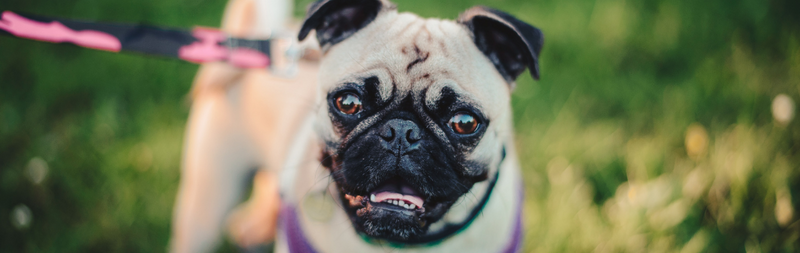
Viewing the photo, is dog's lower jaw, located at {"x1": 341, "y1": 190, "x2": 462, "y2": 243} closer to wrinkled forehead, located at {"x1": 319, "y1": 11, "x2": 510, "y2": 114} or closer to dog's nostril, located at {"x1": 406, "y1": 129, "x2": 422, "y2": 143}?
dog's nostril, located at {"x1": 406, "y1": 129, "x2": 422, "y2": 143}

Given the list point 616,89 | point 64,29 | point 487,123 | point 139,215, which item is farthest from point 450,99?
point 616,89

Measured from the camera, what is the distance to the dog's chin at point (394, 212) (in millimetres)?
1525

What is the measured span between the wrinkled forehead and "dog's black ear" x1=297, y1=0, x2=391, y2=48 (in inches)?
1.9

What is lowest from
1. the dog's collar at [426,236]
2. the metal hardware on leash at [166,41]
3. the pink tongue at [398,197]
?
the dog's collar at [426,236]

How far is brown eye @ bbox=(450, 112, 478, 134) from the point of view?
154 cm

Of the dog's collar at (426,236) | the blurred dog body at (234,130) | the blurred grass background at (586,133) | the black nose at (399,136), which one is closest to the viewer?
the black nose at (399,136)

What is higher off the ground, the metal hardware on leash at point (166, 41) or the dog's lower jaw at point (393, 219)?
the metal hardware on leash at point (166, 41)

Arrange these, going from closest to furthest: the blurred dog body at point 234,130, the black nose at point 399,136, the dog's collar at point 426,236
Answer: the black nose at point 399,136, the dog's collar at point 426,236, the blurred dog body at point 234,130

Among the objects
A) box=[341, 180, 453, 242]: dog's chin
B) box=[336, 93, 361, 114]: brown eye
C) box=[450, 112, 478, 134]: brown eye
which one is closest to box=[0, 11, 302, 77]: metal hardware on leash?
box=[336, 93, 361, 114]: brown eye

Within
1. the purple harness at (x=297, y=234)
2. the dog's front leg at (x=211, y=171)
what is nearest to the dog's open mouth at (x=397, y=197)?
the purple harness at (x=297, y=234)

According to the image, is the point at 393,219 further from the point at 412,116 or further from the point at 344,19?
the point at 344,19

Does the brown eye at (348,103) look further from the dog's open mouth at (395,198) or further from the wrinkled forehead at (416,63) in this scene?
the dog's open mouth at (395,198)

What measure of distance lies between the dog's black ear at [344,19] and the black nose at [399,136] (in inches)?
22.2

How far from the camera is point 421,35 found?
169 cm
